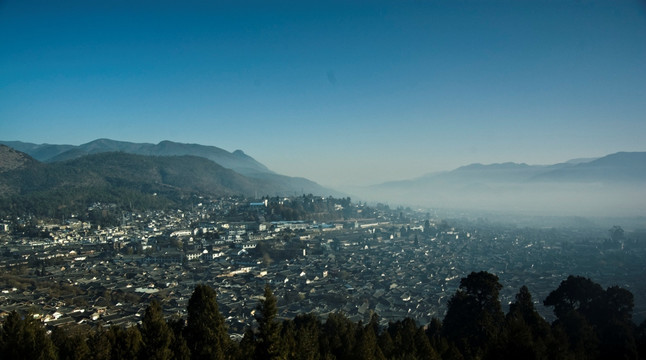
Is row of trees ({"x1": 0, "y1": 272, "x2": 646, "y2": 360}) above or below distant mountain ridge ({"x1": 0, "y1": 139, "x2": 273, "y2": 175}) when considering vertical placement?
below

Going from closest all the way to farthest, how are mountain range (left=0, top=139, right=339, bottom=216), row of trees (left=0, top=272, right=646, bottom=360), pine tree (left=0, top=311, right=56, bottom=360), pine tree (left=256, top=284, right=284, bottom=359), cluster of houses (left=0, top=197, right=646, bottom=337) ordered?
pine tree (left=256, top=284, right=284, bottom=359) → row of trees (left=0, top=272, right=646, bottom=360) → pine tree (left=0, top=311, right=56, bottom=360) → cluster of houses (left=0, top=197, right=646, bottom=337) → mountain range (left=0, top=139, right=339, bottom=216)

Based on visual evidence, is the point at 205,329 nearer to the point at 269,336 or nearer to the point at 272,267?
the point at 269,336

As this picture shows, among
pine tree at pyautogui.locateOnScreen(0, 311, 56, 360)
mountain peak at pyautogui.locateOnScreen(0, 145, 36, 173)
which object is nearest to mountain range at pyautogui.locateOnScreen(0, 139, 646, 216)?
mountain peak at pyautogui.locateOnScreen(0, 145, 36, 173)

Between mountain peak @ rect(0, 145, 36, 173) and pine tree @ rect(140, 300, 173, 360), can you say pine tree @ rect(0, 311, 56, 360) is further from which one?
mountain peak @ rect(0, 145, 36, 173)

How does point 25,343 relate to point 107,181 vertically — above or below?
below

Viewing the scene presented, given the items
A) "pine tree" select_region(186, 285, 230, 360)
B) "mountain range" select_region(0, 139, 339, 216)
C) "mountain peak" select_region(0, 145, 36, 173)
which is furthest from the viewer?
"mountain peak" select_region(0, 145, 36, 173)

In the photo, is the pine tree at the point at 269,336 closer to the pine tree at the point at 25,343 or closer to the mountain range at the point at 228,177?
the pine tree at the point at 25,343

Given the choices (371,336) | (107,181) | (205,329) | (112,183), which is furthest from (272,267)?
(107,181)

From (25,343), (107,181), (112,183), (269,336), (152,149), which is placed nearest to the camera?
(269,336)

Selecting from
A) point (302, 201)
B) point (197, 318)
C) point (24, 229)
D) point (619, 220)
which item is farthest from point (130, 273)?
point (619, 220)
